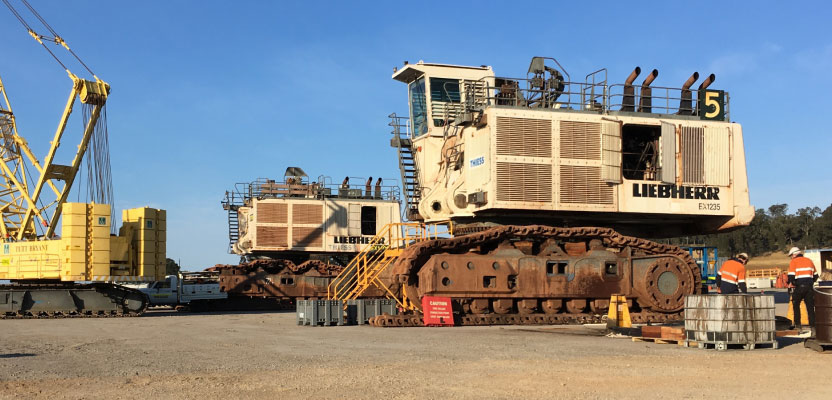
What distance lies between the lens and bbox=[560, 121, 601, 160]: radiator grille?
70.0 ft

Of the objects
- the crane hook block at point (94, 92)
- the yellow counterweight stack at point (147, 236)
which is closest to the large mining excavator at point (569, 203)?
the yellow counterweight stack at point (147, 236)

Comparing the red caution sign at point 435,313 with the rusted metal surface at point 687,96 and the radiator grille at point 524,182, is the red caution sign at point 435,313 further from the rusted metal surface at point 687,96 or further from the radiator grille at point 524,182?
the rusted metal surface at point 687,96

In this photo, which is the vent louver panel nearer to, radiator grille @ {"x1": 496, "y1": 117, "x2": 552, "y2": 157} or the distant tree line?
radiator grille @ {"x1": 496, "y1": 117, "x2": 552, "y2": 157}

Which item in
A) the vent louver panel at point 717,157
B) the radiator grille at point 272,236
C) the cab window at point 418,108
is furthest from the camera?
the radiator grille at point 272,236

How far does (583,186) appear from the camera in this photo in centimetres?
2142

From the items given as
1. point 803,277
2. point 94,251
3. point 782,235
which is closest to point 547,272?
point 803,277

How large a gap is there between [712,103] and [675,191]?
296cm

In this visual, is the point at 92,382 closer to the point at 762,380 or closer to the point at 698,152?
the point at 762,380

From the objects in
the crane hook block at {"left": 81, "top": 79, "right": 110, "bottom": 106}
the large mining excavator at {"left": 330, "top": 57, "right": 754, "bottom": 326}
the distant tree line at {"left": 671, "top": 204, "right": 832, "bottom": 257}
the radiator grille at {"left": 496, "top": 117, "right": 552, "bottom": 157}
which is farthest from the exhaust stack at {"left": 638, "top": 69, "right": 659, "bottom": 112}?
the distant tree line at {"left": 671, "top": 204, "right": 832, "bottom": 257}

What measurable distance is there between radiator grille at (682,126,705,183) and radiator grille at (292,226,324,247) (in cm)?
1835

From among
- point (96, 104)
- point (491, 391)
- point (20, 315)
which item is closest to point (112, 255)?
point (20, 315)

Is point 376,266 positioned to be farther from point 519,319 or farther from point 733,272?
point 733,272

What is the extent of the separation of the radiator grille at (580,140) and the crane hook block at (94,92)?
23055mm

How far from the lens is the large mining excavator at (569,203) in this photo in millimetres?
19750
